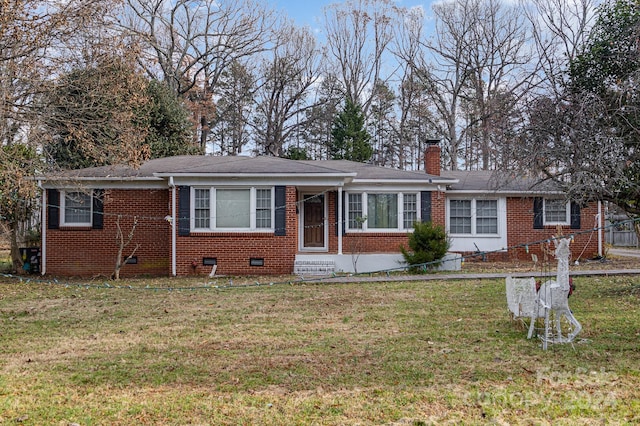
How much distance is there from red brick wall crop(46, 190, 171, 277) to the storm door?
14.6ft

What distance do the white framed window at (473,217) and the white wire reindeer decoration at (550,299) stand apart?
1081 cm

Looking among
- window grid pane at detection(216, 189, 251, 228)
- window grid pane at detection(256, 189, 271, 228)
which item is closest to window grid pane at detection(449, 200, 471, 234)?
window grid pane at detection(256, 189, 271, 228)

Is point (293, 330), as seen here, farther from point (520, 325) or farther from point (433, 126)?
point (433, 126)

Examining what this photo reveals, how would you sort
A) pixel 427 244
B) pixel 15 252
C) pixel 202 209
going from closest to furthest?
pixel 427 244 → pixel 202 209 → pixel 15 252

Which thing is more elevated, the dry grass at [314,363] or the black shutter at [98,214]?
the black shutter at [98,214]

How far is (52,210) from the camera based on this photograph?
50.9 feet

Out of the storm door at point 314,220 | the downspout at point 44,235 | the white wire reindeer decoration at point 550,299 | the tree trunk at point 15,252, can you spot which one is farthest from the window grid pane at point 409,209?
the tree trunk at point 15,252

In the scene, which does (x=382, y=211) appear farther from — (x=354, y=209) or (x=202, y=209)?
(x=202, y=209)

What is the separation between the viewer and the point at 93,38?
11.4m

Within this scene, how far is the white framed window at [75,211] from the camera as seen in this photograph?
15.6m

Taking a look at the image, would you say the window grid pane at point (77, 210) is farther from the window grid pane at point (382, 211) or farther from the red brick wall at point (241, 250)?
the window grid pane at point (382, 211)

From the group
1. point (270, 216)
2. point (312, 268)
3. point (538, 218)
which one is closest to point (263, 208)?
point (270, 216)

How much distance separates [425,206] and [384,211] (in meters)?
1.29

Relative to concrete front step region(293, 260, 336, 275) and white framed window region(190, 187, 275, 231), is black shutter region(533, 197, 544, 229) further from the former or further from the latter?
white framed window region(190, 187, 275, 231)
